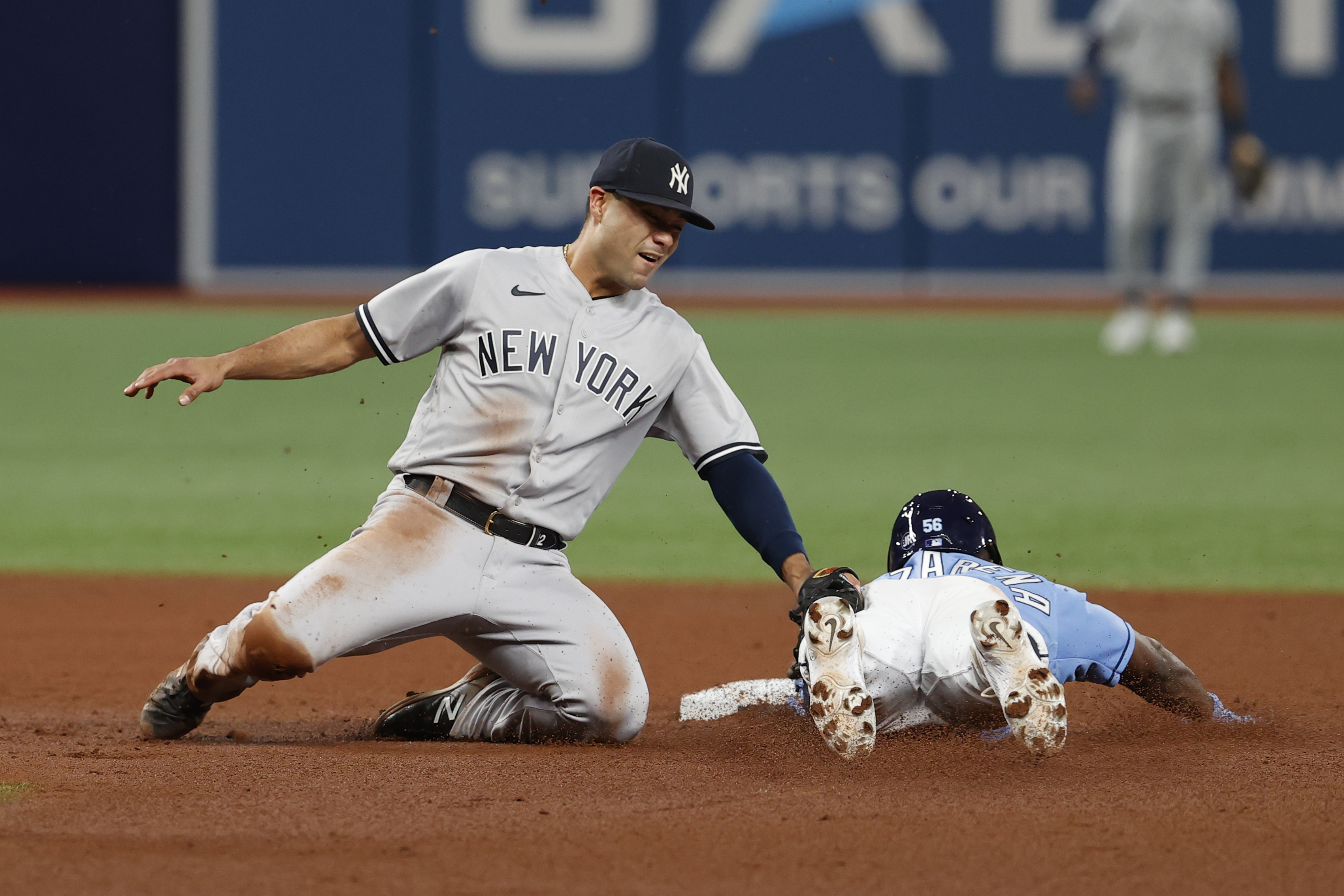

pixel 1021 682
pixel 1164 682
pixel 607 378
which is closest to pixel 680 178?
pixel 607 378

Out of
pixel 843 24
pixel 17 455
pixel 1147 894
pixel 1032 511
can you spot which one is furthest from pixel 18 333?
pixel 1147 894

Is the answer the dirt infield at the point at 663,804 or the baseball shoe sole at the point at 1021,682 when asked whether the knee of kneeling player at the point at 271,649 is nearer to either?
the dirt infield at the point at 663,804

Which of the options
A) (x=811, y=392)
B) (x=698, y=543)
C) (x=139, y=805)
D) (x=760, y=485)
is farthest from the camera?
(x=811, y=392)

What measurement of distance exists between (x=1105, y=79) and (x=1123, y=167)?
422 cm

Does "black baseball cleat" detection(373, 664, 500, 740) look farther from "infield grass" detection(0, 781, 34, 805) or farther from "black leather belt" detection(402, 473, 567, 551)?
"infield grass" detection(0, 781, 34, 805)

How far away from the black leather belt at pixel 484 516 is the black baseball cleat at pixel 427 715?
1.51 ft

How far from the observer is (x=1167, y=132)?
13.5 meters

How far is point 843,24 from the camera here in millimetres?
17562

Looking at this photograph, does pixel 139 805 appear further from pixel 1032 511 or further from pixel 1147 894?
pixel 1032 511

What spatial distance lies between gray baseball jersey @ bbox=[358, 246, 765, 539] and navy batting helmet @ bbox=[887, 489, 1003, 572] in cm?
46

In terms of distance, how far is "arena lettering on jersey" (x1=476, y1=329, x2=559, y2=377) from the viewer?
4156mm

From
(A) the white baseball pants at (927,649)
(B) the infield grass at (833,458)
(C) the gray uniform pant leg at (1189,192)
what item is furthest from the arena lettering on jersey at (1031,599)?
(C) the gray uniform pant leg at (1189,192)

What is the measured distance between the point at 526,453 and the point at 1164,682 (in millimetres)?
1639

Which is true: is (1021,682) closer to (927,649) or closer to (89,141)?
(927,649)
